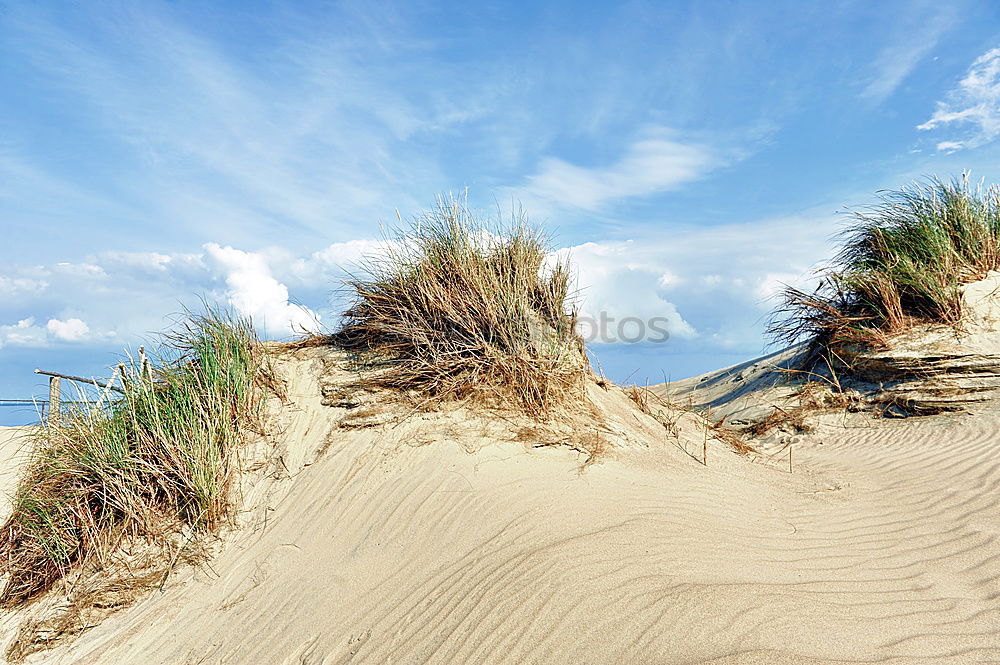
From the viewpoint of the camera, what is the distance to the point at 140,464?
21.2 ft

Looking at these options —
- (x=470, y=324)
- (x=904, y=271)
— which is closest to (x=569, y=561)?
(x=470, y=324)

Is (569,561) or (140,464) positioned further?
Answer: (140,464)

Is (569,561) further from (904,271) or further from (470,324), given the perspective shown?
(904,271)

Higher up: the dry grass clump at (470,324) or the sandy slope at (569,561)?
the dry grass clump at (470,324)

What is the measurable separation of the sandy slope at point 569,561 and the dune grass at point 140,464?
56 cm

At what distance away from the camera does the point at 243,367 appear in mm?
7199

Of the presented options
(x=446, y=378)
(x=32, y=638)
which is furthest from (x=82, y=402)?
(x=446, y=378)

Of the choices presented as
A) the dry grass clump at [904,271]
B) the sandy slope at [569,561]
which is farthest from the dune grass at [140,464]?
the dry grass clump at [904,271]

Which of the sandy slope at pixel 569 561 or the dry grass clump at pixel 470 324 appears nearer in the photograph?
the sandy slope at pixel 569 561

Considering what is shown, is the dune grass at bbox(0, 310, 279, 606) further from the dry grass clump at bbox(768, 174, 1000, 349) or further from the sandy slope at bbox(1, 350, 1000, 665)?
the dry grass clump at bbox(768, 174, 1000, 349)

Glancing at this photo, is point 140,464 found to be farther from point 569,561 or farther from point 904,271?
point 904,271

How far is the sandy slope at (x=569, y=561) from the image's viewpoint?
3697 millimetres

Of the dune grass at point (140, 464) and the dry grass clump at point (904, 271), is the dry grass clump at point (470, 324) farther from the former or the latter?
the dry grass clump at point (904, 271)

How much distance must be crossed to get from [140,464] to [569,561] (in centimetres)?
459
